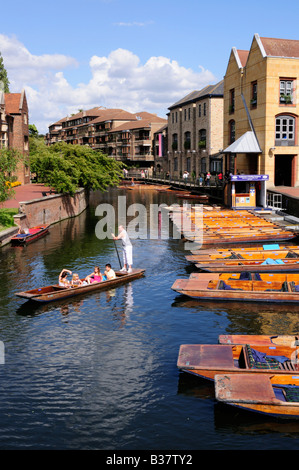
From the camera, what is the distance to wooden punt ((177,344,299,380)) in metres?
12.6

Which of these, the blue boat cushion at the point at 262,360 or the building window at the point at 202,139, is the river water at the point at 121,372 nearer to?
the blue boat cushion at the point at 262,360

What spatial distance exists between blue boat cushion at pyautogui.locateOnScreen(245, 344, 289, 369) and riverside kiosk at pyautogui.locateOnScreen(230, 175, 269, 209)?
1282 inches

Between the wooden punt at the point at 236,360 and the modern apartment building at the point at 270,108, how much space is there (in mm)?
34586

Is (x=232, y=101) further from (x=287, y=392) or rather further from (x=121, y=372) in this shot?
(x=287, y=392)

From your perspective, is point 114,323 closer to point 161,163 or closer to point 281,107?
point 281,107

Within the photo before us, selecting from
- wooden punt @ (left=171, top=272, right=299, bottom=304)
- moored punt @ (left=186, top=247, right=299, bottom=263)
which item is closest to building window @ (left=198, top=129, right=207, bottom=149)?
moored punt @ (left=186, top=247, right=299, bottom=263)

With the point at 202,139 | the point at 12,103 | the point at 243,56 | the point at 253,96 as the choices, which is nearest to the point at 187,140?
the point at 202,139

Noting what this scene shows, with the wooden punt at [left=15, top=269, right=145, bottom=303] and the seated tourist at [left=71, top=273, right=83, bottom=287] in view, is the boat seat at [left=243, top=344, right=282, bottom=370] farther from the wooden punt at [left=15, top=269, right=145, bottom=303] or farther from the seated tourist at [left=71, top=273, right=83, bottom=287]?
the seated tourist at [left=71, top=273, right=83, bottom=287]

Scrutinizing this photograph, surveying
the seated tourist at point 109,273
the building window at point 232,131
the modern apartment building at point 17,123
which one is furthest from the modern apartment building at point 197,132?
the seated tourist at point 109,273

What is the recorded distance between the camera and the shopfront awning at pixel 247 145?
48062 mm

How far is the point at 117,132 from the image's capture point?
121938 mm

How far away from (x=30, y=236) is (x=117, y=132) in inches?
3566

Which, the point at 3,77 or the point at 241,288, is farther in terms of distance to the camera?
the point at 3,77
